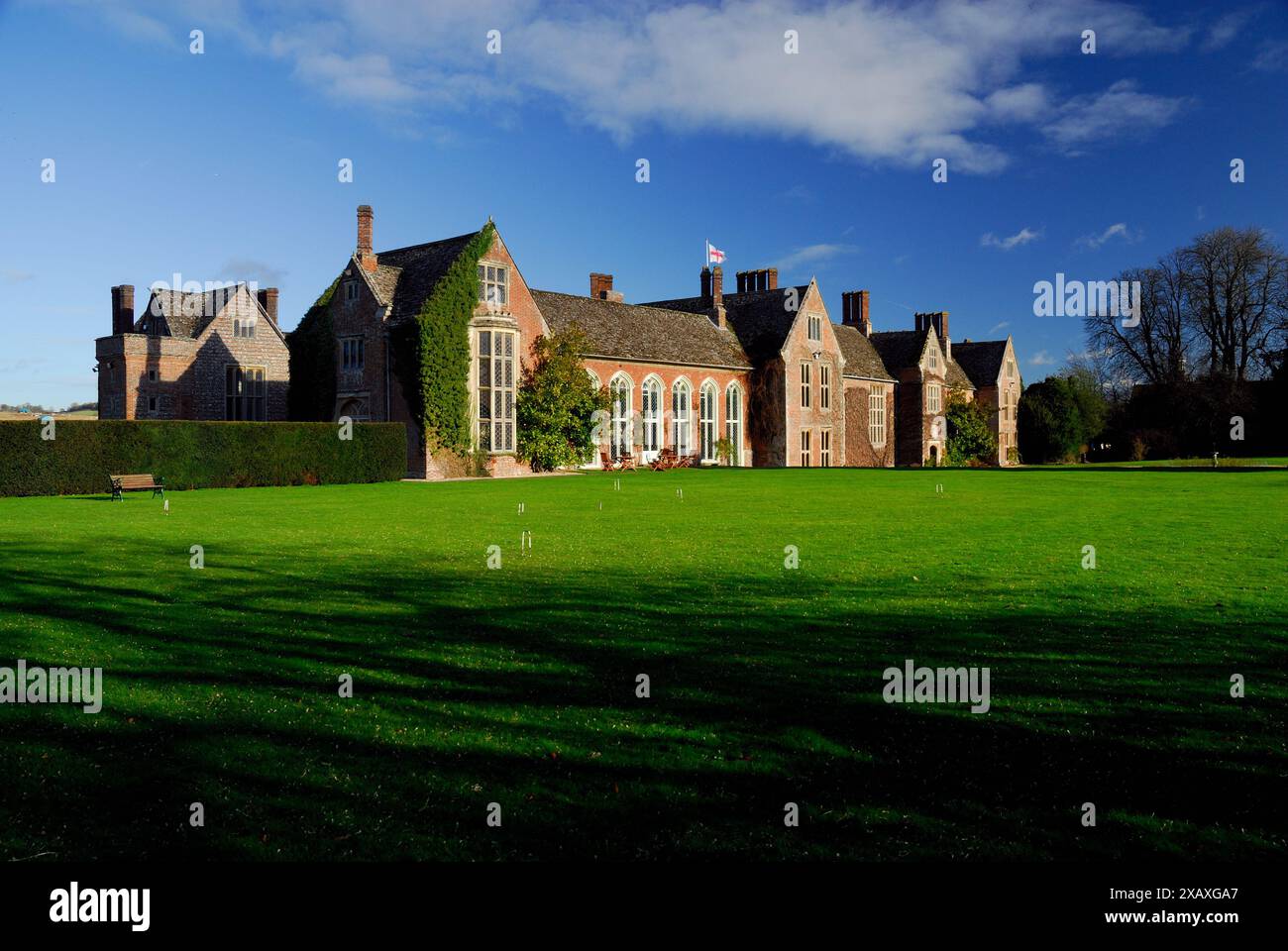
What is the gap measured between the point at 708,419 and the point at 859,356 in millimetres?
18064

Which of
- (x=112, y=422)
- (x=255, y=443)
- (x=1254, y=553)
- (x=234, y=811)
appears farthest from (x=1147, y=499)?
(x=112, y=422)

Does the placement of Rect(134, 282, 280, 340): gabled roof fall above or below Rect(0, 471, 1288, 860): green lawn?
above

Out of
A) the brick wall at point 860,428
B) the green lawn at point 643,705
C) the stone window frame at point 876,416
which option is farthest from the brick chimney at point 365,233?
the stone window frame at point 876,416

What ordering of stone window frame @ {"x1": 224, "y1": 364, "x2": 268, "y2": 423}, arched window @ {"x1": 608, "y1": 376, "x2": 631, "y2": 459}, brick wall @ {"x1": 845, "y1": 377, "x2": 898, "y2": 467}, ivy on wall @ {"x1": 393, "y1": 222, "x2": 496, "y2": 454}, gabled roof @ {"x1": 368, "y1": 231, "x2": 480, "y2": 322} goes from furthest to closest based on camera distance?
brick wall @ {"x1": 845, "y1": 377, "x2": 898, "y2": 467} → stone window frame @ {"x1": 224, "y1": 364, "x2": 268, "y2": 423} → arched window @ {"x1": 608, "y1": 376, "x2": 631, "y2": 459} → gabled roof @ {"x1": 368, "y1": 231, "x2": 480, "y2": 322} → ivy on wall @ {"x1": 393, "y1": 222, "x2": 496, "y2": 454}

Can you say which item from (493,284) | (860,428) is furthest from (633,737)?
(860,428)

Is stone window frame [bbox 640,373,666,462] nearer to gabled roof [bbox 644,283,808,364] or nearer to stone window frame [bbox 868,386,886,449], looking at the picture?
gabled roof [bbox 644,283,808,364]

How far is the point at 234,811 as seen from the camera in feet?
15.8

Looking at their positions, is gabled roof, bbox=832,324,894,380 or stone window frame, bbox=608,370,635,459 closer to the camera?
stone window frame, bbox=608,370,635,459

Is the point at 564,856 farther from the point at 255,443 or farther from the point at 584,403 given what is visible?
the point at 584,403

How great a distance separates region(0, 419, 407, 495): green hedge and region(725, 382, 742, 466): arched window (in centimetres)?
2395

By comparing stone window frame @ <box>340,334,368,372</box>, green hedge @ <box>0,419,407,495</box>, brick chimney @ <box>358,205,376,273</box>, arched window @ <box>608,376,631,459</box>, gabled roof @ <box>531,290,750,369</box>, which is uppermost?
brick chimney @ <box>358,205,376,273</box>

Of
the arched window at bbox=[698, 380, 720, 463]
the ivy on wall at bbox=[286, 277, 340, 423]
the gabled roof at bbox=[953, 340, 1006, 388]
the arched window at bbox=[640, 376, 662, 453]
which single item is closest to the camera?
the ivy on wall at bbox=[286, 277, 340, 423]

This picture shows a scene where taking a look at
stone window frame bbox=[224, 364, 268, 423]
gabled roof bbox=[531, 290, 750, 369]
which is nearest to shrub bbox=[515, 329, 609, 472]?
gabled roof bbox=[531, 290, 750, 369]

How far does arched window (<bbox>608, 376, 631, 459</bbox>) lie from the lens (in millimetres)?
50594
